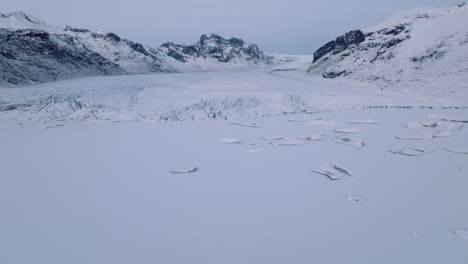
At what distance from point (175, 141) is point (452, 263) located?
7.53 metres

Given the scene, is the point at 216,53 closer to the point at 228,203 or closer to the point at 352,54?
the point at 352,54

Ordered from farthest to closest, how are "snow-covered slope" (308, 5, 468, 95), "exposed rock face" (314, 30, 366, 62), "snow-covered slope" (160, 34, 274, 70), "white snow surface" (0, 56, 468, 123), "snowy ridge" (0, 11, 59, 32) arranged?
"snow-covered slope" (160, 34, 274, 70) < "snowy ridge" (0, 11, 59, 32) < "exposed rock face" (314, 30, 366, 62) < "snow-covered slope" (308, 5, 468, 95) < "white snow surface" (0, 56, 468, 123)

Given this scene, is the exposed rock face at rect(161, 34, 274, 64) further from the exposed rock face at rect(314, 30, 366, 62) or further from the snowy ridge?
the exposed rock face at rect(314, 30, 366, 62)

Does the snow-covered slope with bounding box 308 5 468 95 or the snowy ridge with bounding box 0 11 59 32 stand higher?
the snowy ridge with bounding box 0 11 59 32

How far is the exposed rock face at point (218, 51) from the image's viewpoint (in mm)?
97188

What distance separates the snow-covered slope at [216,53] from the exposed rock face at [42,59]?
33.6m

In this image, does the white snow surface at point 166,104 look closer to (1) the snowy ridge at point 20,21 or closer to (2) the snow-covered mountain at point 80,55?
(2) the snow-covered mountain at point 80,55

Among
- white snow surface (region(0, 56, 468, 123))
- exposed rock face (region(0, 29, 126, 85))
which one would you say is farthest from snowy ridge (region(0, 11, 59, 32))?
white snow surface (region(0, 56, 468, 123))

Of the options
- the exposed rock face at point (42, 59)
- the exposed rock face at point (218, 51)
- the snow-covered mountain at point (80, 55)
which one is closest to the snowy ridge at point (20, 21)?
the snow-covered mountain at point (80, 55)

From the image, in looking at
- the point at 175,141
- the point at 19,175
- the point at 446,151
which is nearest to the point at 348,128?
the point at 446,151

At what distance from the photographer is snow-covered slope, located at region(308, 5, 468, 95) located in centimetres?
2277

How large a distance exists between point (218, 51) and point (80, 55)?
2108 inches

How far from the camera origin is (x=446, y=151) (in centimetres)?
886

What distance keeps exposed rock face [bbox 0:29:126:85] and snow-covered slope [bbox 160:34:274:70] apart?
110 ft
